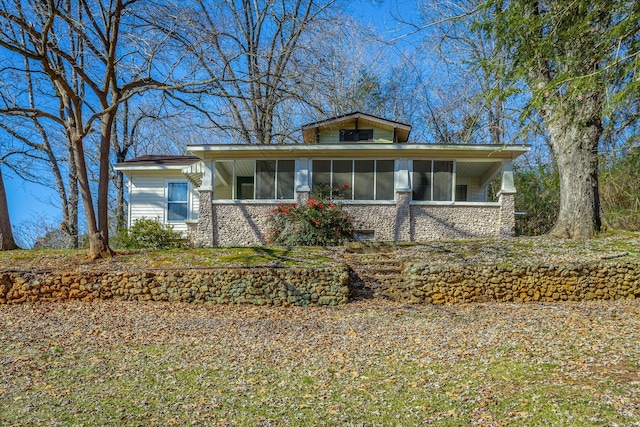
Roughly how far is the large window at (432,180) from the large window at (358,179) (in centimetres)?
83

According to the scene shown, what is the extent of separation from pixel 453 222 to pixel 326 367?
9.82 meters

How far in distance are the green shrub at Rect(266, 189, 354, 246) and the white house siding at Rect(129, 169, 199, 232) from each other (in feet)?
16.3

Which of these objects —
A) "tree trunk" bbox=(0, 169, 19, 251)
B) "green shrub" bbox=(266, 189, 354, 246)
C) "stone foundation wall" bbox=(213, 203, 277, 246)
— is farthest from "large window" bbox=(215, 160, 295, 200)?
"tree trunk" bbox=(0, 169, 19, 251)

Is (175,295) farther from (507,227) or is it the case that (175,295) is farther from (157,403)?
(507,227)

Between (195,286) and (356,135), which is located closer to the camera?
Result: (195,286)

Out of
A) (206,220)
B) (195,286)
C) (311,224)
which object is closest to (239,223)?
(206,220)

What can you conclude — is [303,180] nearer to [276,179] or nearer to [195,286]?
[276,179]

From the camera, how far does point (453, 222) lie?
47.3 feet

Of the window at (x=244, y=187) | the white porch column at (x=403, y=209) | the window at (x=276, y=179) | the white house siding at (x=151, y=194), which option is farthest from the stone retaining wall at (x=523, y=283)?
the white house siding at (x=151, y=194)

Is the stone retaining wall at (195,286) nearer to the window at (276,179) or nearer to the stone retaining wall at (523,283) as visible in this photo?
the stone retaining wall at (523,283)

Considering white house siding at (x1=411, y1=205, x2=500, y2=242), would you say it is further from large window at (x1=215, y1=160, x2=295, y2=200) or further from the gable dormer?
large window at (x1=215, y1=160, x2=295, y2=200)

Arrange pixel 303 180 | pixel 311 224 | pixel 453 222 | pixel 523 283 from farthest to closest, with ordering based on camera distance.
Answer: pixel 303 180 < pixel 453 222 < pixel 311 224 < pixel 523 283

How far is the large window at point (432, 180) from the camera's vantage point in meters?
14.8

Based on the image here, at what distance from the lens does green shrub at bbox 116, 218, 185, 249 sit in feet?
48.4
